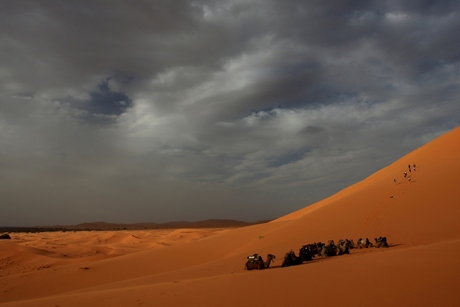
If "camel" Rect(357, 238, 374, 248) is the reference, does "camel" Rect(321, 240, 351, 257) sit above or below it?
below

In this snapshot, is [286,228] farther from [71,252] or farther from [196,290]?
[71,252]

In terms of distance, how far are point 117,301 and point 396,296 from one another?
4.88m

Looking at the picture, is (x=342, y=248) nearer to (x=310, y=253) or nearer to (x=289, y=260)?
(x=310, y=253)

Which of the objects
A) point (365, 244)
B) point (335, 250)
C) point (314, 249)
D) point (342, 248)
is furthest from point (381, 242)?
point (314, 249)

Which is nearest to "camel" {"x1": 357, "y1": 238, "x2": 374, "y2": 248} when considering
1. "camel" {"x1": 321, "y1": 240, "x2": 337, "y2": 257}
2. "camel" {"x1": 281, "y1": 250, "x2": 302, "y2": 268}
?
"camel" {"x1": 321, "y1": 240, "x2": 337, "y2": 257}

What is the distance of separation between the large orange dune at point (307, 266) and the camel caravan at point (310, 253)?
282mm

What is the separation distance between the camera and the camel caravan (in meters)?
8.80

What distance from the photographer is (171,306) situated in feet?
18.1

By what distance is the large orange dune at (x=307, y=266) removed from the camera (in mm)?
5227

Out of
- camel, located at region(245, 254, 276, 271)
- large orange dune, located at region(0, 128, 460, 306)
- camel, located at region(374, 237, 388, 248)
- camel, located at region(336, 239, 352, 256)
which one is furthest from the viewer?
camel, located at region(374, 237, 388, 248)

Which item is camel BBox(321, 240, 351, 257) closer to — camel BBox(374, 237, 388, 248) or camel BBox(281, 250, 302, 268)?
camel BBox(374, 237, 388, 248)

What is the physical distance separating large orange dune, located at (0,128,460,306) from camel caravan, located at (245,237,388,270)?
282 mm

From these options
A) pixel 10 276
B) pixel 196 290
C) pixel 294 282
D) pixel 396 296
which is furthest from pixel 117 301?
pixel 10 276

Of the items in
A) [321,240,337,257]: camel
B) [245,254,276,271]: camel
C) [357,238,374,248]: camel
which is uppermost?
[357,238,374,248]: camel
